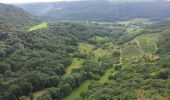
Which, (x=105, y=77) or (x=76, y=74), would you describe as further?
(x=105, y=77)

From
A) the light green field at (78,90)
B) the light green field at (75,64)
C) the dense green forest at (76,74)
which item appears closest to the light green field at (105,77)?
the dense green forest at (76,74)

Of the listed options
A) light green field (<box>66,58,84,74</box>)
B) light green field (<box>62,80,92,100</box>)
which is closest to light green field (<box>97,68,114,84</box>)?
light green field (<box>62,80,92,100</box>)

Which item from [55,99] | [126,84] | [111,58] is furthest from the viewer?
[111,58]

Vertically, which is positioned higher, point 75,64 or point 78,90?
point 75,64

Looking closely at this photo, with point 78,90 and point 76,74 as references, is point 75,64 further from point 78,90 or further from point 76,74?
point 78,90

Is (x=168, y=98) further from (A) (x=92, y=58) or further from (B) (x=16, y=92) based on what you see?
(A) (x=92, y=58)

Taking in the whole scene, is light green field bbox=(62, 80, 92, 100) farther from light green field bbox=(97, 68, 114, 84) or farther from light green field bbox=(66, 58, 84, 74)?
light green field bbox=(66, 58, 84, 74)

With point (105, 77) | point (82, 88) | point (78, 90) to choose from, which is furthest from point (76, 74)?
point (105, 77)

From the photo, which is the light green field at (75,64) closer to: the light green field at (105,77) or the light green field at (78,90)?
the light green field at (105,77)

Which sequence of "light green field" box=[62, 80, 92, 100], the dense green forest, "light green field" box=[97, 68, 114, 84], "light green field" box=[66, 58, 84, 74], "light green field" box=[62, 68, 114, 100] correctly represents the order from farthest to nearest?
"light green field" box=[66, 58, 84, 74], "light green field" box=[97, 68, 114, 84], "light green field" box=[62, 68, 114, 100], "light green field" box=[62, 80, 92, 100], the dense green forest

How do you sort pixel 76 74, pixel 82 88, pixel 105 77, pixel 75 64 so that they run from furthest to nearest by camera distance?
pixel 75 64, pixel 105 77, pixel 76 74, pixel 82 88

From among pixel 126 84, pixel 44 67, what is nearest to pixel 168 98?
pixel 126 84
